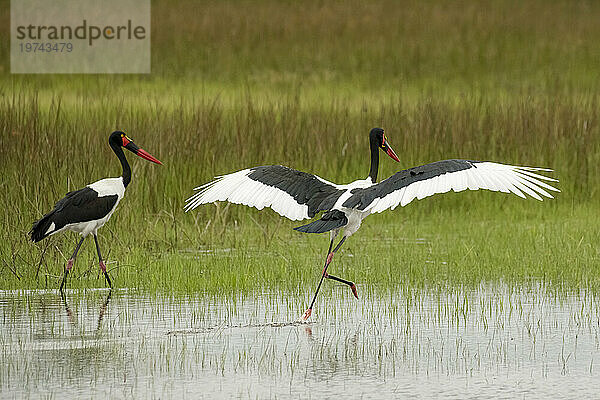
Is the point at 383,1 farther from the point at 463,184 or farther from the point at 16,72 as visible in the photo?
the point at 463,184

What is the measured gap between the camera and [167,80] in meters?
21.4

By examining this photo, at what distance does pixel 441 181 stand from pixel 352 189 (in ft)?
3.05

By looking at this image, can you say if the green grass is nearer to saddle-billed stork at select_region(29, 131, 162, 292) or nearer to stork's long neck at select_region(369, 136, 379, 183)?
saddle-billed stork at select_region(29, 131, 162, 292)

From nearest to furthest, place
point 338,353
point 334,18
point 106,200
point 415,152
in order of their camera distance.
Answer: point 338,353
point 106,200
point 415,152
point 334,18

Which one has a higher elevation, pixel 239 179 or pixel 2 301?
pixel 239 179

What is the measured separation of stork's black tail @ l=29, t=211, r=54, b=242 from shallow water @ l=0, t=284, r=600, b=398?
604 millimetres

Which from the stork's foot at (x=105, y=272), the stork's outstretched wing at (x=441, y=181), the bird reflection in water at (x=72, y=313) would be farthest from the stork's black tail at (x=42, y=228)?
the stork's outstretched wing at (x=441, y=181)

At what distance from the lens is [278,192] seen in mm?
8555

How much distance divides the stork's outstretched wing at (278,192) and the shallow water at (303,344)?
0.70 m

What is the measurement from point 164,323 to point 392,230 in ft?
15.6

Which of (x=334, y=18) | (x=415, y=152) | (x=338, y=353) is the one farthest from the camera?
(x=334, y=18)

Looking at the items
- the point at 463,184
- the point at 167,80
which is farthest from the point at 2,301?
the point at 167,80

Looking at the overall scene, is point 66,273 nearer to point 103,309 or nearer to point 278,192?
point 103,309

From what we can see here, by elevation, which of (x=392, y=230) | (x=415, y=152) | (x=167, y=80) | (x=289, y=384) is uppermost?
(x=167, y=80)
